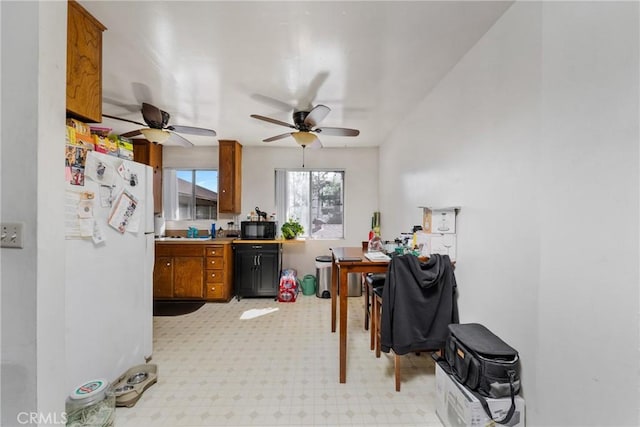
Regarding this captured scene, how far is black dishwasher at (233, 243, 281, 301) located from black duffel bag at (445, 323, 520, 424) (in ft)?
9.57

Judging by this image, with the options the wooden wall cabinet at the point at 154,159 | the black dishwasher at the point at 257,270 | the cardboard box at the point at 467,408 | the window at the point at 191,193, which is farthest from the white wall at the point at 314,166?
the cardboard box at the point at 467,408

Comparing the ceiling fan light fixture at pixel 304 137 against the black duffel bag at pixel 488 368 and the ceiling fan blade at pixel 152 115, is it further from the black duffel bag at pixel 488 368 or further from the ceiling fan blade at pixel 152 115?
the black duffel bag at pixel 488 368

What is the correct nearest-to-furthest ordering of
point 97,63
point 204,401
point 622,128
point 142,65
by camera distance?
point 622,128, point 97,63, point 204,401, point 142,65

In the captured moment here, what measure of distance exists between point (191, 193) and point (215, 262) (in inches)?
59.3

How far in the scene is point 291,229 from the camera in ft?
14.0

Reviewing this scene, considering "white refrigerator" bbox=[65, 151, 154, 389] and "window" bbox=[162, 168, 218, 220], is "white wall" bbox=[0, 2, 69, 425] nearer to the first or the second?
"white refrigerator" bbox=[65, 151, 154, 389]

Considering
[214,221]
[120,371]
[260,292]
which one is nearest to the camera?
[120,371]

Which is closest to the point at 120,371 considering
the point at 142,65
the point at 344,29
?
→ the point at 142,65

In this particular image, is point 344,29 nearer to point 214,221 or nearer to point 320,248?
point 320,248

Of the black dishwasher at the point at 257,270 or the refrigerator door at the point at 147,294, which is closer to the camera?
the refrigerator door at the point at 147,294

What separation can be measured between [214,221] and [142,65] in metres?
2.89

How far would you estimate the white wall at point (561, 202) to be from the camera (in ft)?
3.24

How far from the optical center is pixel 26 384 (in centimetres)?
115

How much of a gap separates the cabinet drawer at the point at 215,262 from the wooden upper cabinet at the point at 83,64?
251 cm
